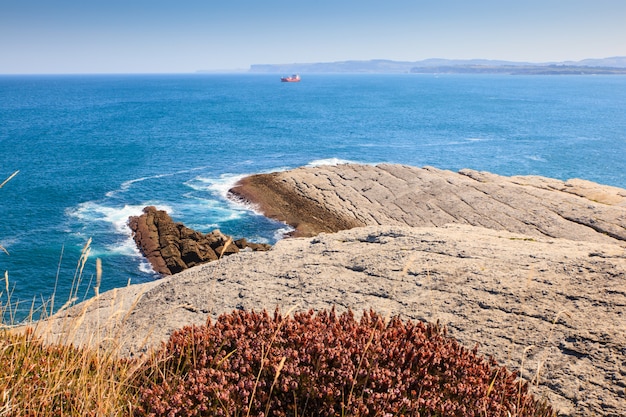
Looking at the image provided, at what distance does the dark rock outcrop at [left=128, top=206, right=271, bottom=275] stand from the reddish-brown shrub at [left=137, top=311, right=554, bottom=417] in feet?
88.4

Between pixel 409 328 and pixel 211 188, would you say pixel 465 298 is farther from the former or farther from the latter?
pixel 211 188

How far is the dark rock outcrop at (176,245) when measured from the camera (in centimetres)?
3341

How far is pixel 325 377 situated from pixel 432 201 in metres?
39.3

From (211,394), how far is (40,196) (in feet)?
173

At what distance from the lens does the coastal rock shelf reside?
1346 inches

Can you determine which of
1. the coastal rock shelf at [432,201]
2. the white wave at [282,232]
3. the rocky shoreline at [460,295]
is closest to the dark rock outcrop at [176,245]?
the white wave at [282,232]

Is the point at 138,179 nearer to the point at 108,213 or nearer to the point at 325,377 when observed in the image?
the point at 108,213

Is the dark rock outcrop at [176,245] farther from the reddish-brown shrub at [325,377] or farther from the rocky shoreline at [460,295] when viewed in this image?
the reddish-brown shrub at [325,377]

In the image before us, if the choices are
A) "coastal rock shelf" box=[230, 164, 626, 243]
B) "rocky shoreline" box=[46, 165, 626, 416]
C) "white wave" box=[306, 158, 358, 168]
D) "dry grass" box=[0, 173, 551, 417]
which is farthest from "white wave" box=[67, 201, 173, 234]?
"dry grass" box=[0, 173, 551, 417]

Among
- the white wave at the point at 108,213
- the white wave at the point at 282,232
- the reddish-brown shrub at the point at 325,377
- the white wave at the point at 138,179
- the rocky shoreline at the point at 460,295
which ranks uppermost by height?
the reddish-brown shrub at the point at 325,377

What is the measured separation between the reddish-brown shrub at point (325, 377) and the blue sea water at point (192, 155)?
5.46 ft

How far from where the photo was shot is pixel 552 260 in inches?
338

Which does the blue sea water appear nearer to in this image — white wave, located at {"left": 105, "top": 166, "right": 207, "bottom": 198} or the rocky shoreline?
white wave, located at {"left": 105, "top": 166, "right": 207, "bottom": 198}

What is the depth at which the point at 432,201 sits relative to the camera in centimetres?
4216
